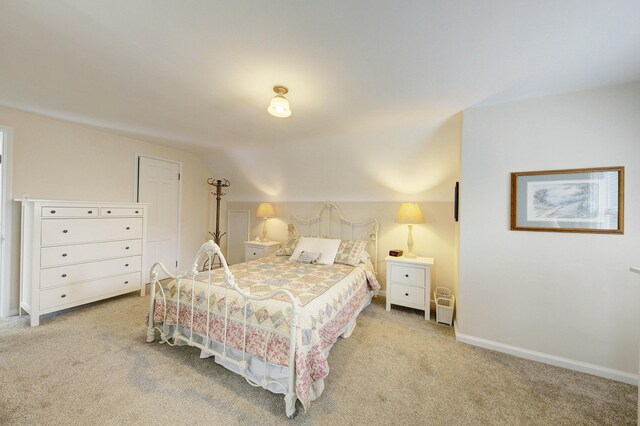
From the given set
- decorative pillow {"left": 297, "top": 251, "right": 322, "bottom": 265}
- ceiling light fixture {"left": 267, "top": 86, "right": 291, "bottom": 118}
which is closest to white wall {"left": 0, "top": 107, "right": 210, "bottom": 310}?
decorative pillow {"left": 297, "top": 251, "right": 322, "bottom": 265}

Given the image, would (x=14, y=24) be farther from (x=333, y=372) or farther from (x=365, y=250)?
(x=365, y=250)

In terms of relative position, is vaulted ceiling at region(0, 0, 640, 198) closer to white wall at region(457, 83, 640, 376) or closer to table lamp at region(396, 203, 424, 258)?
white wall at region(457, 83, 640, 376)

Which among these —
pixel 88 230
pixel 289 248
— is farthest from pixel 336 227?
pixel 88 230

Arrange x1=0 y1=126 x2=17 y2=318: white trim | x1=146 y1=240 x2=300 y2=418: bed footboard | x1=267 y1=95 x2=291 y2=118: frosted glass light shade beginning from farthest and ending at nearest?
x1=0 y1=126 x2=17 y2=318: white trim < x1=267 y1=95 x2=291 y2=118: frosted glass light shade < x1=146 y1=240 x2=300 y2=418: bed footboard

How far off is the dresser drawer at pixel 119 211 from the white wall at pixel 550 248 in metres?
4.23

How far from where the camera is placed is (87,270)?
300 centimetres

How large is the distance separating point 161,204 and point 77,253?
1528 millimetres

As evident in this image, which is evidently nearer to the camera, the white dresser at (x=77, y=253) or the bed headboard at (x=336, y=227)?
the white dresser at (x=77, y=253)

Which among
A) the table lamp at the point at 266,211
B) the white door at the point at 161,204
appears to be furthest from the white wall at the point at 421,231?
the white door at the point at 161,204

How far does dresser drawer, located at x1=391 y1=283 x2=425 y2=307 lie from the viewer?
10.2 ft

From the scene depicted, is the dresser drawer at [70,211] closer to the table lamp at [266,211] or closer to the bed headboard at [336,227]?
the table lamp at [266,211]

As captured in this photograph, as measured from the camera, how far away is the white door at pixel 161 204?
406cm

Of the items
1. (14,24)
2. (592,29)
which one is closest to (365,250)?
(592,29)

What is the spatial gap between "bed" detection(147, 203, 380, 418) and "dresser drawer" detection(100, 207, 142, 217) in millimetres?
1489
